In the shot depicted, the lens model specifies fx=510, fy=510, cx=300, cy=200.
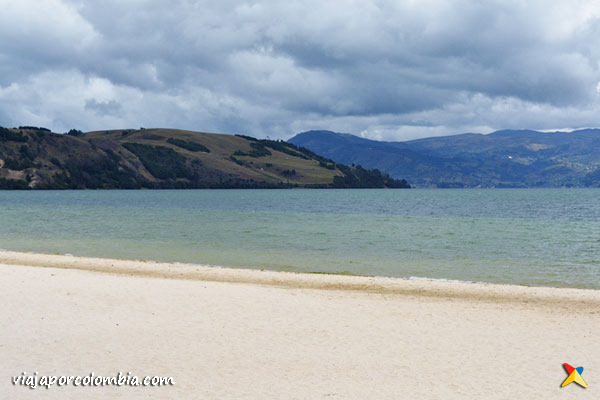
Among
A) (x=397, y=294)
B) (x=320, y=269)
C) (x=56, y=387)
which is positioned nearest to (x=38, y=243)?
(x=320, y=269)

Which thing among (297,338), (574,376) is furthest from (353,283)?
(574,376)

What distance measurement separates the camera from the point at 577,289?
25.7 meters

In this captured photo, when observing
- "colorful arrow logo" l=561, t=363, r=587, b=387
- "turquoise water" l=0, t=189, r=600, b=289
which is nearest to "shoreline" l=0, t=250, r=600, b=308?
"turquoise water" l=0, t=189, r=600, b=289

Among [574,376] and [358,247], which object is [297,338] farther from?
[358,247]

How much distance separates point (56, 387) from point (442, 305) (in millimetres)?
14714

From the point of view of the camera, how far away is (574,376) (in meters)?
11.8

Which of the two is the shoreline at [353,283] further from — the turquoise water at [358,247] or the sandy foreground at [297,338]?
the turquoise water at [358,247]

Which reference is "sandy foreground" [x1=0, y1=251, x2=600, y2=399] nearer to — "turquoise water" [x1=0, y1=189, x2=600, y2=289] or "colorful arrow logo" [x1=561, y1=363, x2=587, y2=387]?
"colorful arrow logo" [x1=561, y1=363, x2=587, y2=387]

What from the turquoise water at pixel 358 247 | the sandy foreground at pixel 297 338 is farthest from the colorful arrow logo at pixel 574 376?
the turquoise water at pixel 358 247

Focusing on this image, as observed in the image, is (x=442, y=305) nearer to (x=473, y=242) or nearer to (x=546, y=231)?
(x=473, y=242)

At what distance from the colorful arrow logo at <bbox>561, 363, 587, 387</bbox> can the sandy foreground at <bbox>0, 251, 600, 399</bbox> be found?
0.50 feet

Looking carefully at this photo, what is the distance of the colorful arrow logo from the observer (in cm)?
1142

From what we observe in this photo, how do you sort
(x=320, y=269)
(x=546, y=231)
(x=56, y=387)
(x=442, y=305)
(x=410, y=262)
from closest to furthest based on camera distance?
(x=56, y=387) < (x=442, y=305) < (x=320, y=269) < (x=410, y=262) < (x=546, y=231)

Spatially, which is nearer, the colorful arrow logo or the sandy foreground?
the sandy foreground
